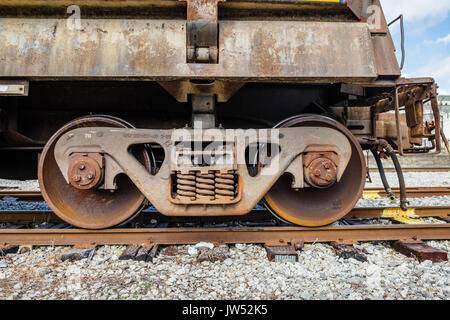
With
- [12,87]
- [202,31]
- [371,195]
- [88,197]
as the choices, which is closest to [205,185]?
[202,31]

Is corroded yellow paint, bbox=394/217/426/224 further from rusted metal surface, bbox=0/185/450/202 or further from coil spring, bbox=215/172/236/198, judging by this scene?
coil spring, bbox=215/172/236/198

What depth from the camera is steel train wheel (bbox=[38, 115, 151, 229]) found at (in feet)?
8.38

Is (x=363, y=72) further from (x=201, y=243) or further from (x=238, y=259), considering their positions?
(x=201, y=243)

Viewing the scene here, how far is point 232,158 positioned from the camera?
2.25m

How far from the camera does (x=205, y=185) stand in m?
2.22

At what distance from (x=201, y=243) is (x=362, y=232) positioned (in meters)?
1.67

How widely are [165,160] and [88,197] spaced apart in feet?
3.79

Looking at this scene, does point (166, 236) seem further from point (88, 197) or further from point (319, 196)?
point (319, 196)

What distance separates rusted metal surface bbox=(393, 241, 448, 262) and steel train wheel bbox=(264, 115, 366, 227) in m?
0.55

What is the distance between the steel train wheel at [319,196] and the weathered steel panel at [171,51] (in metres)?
0.61

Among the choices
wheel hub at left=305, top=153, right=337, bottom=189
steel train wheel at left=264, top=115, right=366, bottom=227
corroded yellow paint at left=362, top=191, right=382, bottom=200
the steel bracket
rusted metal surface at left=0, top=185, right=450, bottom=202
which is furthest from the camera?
corroded yellow paint at left=362, top=191, right=382, bottom=200

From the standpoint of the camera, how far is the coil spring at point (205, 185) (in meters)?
2.22

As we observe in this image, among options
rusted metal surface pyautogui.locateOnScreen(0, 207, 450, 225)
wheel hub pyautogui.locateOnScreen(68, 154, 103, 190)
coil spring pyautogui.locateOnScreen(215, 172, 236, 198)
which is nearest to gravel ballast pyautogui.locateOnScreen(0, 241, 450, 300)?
coil spring pyautogui.locateOnScreen(215, 172, 236, 198)

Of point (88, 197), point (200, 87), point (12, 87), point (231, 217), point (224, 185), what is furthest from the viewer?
point (231, 217)
